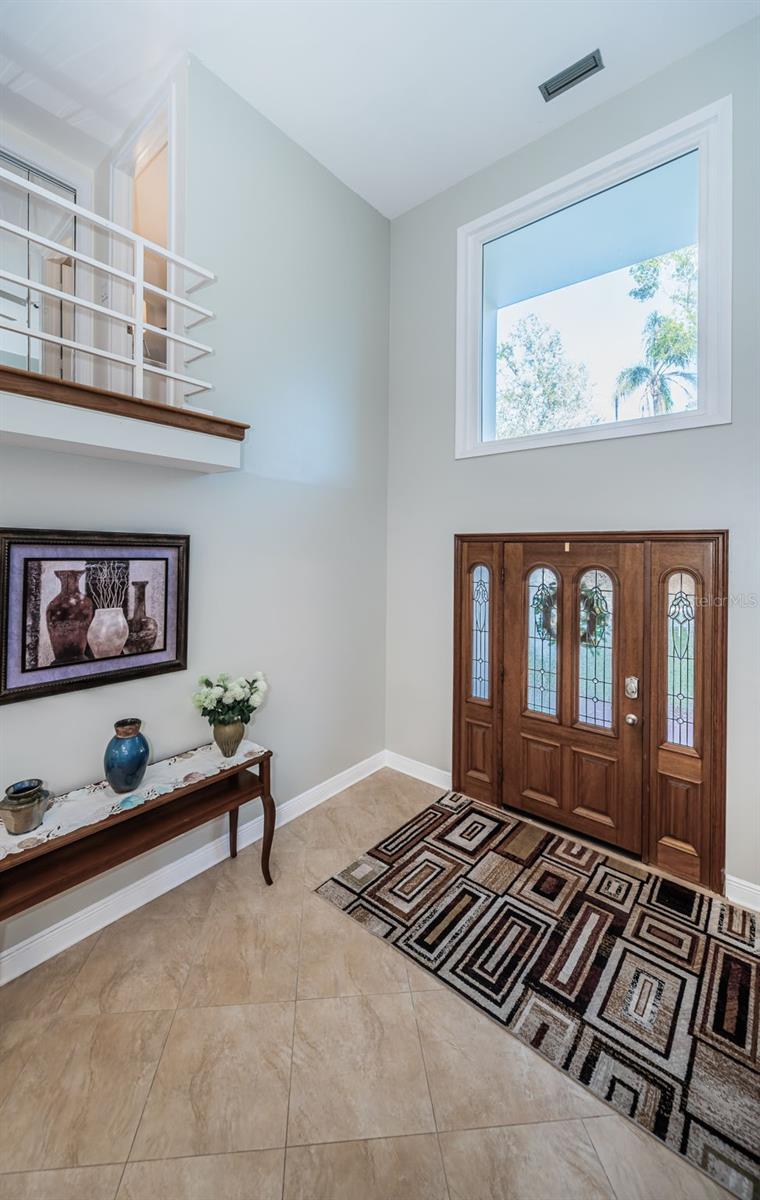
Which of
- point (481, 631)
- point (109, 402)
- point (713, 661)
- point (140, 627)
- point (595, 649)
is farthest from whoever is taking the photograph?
point (481, 631)

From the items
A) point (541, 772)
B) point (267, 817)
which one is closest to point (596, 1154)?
point (267, 817)

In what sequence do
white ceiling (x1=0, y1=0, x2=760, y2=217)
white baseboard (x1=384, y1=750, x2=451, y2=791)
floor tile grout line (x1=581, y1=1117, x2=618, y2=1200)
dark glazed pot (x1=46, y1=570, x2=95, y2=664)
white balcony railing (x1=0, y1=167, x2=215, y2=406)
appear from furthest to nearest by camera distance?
white baseboard (x1=384, y1=750, x2=451, y2=791) < white ceiling (x1=0, y1=0, x2=760, y2=217) < white balcony railing (x1=0, y1=167, x2=215, y2=406) < dark glazed pot (x1=46, y1=570, x2=95, y2=664) < floor tile grout line (x1=581, y1=1117, x2=618, y2=1200)

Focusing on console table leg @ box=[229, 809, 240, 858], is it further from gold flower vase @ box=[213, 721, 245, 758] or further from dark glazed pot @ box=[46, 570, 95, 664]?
dark glazed pot @ box=[46, 570, 95, 664]

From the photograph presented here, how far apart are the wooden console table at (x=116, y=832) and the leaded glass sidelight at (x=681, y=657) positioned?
204 centimetres

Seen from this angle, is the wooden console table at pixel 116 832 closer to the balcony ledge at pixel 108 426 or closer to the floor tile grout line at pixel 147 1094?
the floor tile grout line at pixel 147 1094

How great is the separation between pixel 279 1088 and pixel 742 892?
7.05 ft

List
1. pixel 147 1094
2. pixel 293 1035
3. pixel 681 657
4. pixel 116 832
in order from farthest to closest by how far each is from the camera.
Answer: pixel 681 657, pixel 116 832, pixel 293 1035, pixel 147 1094

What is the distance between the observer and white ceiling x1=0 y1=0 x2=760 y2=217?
7.13ft

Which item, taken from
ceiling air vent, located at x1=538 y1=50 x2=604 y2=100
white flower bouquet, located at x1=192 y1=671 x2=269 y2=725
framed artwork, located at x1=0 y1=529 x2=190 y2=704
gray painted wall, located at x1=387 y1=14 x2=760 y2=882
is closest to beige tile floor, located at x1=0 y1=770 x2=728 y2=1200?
white flower bouquet, located at x1=192 y1=671 x2=269 y2=725

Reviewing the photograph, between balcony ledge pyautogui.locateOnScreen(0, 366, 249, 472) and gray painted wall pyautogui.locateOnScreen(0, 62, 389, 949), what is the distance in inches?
9.8

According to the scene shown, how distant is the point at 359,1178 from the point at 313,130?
4.48 metres

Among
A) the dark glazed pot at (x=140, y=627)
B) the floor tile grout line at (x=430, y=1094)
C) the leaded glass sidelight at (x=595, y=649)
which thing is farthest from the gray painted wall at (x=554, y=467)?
the dark glazed pot at (x=140, y=627)

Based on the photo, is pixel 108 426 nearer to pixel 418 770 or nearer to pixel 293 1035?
pixel 293 1035

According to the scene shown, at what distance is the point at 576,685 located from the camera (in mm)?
2789
